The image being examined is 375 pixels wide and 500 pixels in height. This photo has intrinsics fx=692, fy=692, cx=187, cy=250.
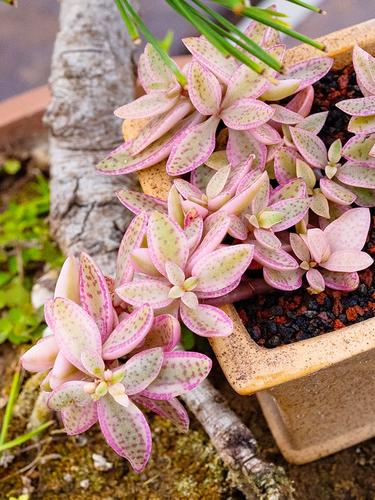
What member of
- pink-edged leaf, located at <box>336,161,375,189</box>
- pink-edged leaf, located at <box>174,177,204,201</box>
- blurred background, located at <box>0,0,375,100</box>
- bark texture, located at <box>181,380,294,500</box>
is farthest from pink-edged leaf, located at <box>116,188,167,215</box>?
blurred background, located at <box>0,0,375,100</box>

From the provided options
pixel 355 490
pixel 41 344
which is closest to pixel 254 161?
pixel 41 344

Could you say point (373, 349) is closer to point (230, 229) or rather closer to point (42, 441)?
point (230, 229)

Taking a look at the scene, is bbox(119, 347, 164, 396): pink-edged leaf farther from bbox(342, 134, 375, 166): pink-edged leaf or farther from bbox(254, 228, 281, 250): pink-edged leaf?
bbox(342, 134, 375, 166): pink-edged leaf

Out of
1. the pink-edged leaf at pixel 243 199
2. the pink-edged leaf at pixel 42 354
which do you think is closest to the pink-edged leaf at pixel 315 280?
the pink-edged leaf at pixel 243 199

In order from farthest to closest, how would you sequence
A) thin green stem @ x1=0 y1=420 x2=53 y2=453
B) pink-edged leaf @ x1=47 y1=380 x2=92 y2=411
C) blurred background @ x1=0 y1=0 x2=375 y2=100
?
blurred background @ x1=0 y1=0 x2=375 y2=100, thin green stem @ x1=0 y1=420 x2=53 y2=453, pink-edged leaf @ x1=47 y1=380 x2=92 y2=411

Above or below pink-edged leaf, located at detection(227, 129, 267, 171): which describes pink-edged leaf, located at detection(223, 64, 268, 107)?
above

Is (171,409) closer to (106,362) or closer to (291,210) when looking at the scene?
(106,362)
